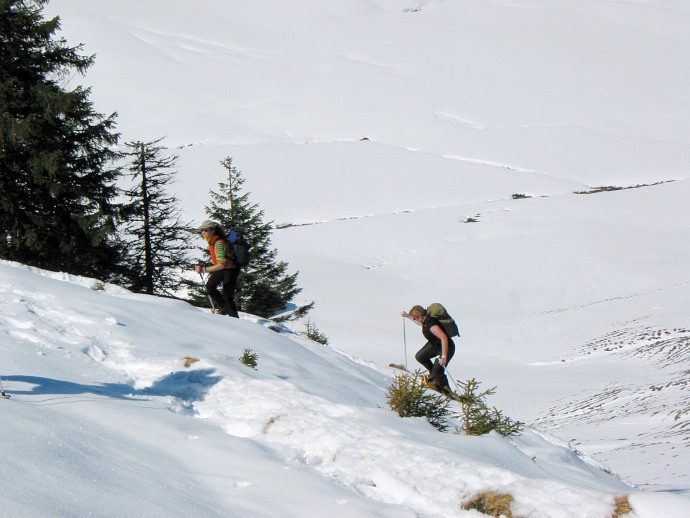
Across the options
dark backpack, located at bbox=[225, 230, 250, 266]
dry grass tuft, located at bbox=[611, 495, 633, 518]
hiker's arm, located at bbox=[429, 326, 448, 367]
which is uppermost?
dark backpack, located at bbox=[225, 230, 250, 266]

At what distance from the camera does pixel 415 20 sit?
122500 mm

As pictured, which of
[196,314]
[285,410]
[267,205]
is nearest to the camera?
[285,410]

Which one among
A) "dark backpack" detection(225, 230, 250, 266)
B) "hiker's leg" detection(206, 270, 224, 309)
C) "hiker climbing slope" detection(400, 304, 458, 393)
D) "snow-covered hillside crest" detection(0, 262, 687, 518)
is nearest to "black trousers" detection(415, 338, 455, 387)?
"hiker climbing slope" detection(400, 304, 458, 393)

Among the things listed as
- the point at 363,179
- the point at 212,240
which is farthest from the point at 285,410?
the point at 363,179

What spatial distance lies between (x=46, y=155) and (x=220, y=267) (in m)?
7.37

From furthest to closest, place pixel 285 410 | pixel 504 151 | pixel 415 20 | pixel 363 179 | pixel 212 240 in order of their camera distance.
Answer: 1. pixel 415 20
2. pixel 504 151
3. pixel 363 179
4. pixel 212 240
5. pixel 285 410

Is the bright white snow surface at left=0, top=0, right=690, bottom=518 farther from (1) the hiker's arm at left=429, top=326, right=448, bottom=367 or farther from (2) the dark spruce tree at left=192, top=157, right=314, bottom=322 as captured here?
(2) the dark spruce tree at left=192, top=157, right=314, bottom=322

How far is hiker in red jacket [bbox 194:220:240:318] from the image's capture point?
11.0 m

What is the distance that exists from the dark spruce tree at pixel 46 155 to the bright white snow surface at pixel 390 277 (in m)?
4.38

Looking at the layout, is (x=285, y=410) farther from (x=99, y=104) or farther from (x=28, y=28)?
(x=99, y=104)

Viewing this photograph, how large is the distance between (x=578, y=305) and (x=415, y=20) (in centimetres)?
10037

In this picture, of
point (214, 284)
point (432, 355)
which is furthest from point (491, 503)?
point (214, 284)

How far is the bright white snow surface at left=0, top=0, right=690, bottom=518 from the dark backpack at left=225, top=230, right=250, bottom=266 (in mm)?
1157

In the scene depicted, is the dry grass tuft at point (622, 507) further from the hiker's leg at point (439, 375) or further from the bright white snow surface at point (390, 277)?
the hiker's leg at point (439, 375)
